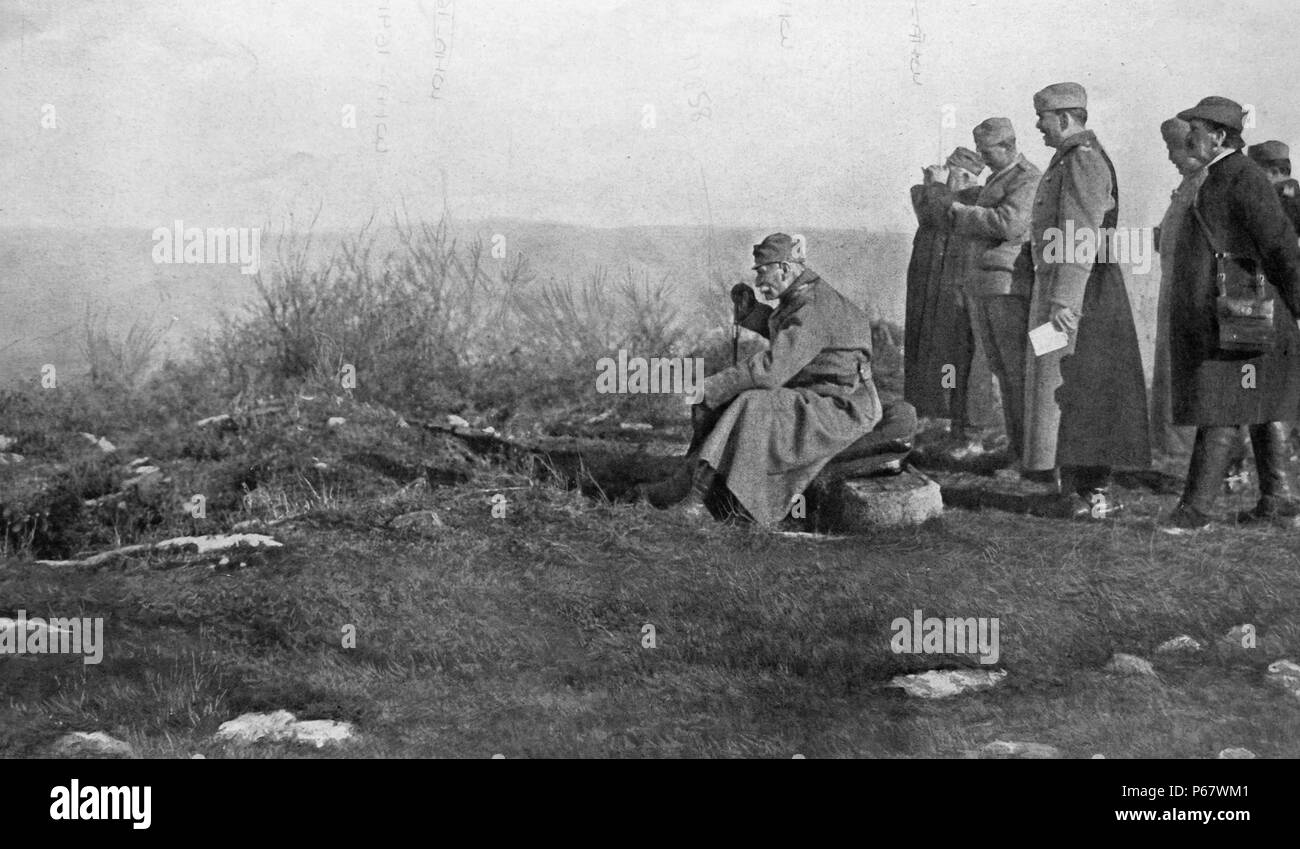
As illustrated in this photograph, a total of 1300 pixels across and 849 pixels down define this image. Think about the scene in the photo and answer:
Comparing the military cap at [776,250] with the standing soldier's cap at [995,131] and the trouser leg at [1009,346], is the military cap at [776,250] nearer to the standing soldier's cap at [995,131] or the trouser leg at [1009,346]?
the trouser leg at [1009,346]

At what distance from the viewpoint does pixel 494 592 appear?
718cm

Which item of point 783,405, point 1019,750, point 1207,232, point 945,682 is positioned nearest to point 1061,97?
point 1207,232

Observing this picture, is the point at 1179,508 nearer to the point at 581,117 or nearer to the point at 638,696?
the point at 638,696

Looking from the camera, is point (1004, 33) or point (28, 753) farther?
point (1004, 33)

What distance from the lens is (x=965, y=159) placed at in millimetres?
7656

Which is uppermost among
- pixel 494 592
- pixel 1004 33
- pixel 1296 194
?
pixel 1004 33

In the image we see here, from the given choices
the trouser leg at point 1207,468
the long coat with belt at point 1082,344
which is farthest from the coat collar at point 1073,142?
the trouser leg at point 1207,468

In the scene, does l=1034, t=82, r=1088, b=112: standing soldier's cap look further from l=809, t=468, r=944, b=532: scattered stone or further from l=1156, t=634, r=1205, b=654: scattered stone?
l=1156, t=634, r=1205, b=654: scattered stone

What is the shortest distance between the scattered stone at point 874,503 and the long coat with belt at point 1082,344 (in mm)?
569

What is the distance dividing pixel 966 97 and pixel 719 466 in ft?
6.85

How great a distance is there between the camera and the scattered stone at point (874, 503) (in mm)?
7258

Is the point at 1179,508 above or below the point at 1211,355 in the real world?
below

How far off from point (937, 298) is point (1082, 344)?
2.26 feet
